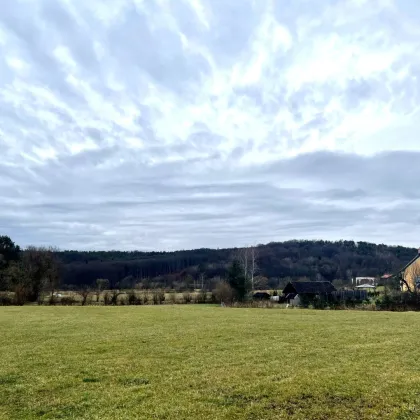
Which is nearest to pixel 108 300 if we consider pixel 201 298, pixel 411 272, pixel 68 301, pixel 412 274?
pixel 68 301

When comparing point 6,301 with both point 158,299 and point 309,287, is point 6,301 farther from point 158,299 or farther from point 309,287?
point 309,287

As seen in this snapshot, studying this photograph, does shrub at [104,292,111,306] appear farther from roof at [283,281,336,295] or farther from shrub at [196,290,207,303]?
roof at [283,281,336,295]

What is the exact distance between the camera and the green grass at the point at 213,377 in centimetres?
733

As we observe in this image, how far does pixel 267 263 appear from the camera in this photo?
11706cm

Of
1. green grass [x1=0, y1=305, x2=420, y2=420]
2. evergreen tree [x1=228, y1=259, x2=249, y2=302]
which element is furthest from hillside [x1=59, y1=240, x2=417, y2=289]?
green grass [x1=0, y1=305, x2=420, y2=420]

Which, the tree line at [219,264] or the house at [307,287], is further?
the tree line at [219,264]

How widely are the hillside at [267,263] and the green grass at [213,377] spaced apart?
8180 cm

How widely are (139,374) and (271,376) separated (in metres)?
3.06

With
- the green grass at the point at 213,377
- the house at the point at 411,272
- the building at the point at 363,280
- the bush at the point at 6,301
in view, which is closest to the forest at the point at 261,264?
the building at the point at 363,280

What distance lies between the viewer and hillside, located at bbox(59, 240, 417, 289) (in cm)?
10550

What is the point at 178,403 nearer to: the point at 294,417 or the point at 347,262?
the point at 294,417

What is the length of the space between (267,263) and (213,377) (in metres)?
109

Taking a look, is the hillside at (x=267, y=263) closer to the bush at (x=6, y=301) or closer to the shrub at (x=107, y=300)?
the bush at (x=6, y=301)

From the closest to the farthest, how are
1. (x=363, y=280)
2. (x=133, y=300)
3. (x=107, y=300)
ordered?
1. (x=107, y=300)
2. (x=133, y=300)
3. (x=363, y=280)
